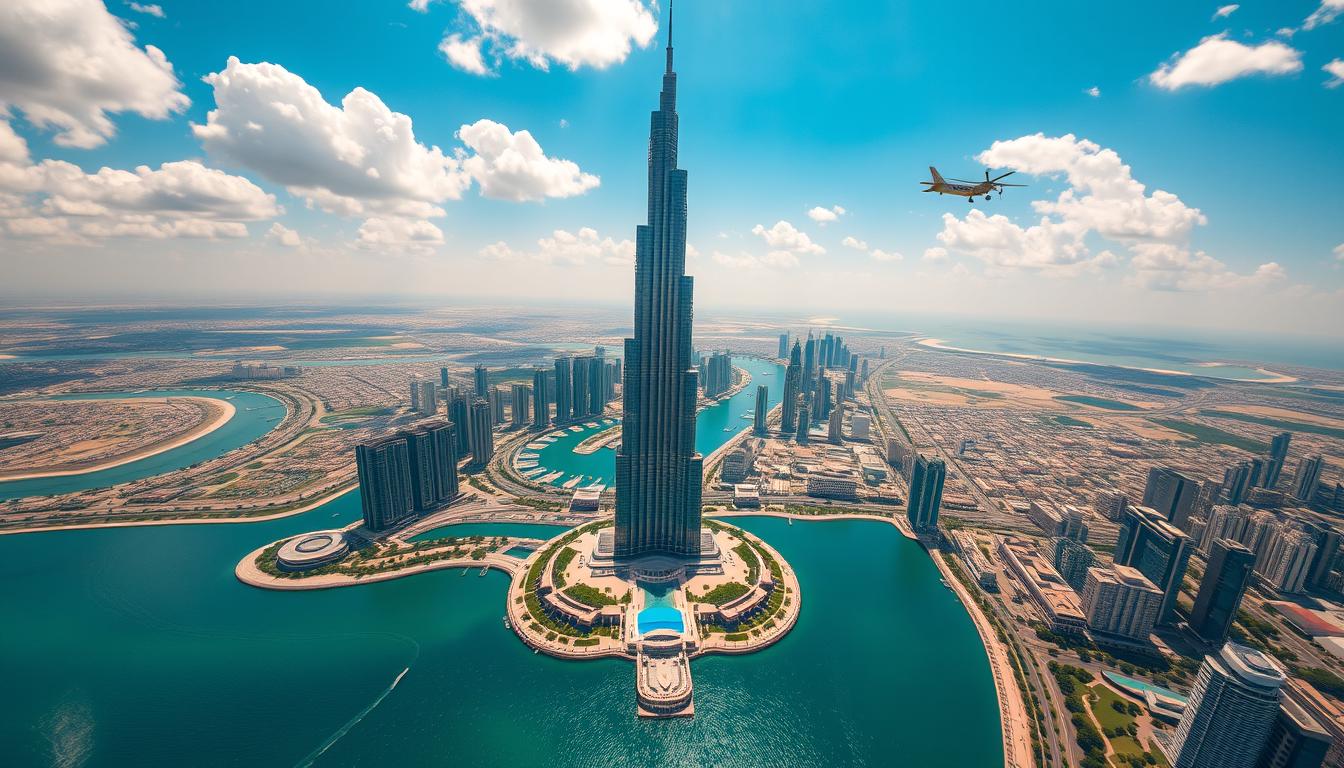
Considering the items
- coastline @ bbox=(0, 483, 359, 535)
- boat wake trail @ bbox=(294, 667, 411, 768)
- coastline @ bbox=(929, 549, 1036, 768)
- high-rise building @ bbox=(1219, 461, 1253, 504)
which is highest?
high-rise building @ bbox=(1219, 461, 1253, 504)

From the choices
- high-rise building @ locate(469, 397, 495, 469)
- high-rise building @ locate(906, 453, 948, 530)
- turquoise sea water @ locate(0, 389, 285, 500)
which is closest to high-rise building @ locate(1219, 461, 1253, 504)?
high-rise building @ locate(906, 453, 948, 530)

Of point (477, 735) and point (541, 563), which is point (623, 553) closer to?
point (541, 563)

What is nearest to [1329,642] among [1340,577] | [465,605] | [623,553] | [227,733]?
[1340,577]

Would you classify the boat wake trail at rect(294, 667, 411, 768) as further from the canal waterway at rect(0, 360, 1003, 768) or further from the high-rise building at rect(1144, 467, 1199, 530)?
the high-rise building at rect(1144, 467, 1199, 530)

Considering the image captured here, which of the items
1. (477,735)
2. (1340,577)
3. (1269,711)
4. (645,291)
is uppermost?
(645,291)

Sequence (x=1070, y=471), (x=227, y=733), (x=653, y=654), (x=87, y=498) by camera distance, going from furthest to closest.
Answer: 1. (x=1070, y=471)
2. (x=87, y=498)
3. (x=653, y=654)
4. (x=227, y=733)

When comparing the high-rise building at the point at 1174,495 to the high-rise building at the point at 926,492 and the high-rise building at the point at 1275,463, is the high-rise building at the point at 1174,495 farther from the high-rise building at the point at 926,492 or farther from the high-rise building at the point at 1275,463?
the high-rise building at the point at 1275,463

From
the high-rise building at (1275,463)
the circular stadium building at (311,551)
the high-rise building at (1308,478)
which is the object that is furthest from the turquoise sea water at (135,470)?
the high-rise building at (1308,478)

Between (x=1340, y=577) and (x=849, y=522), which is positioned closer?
(x=1340, y=577)
